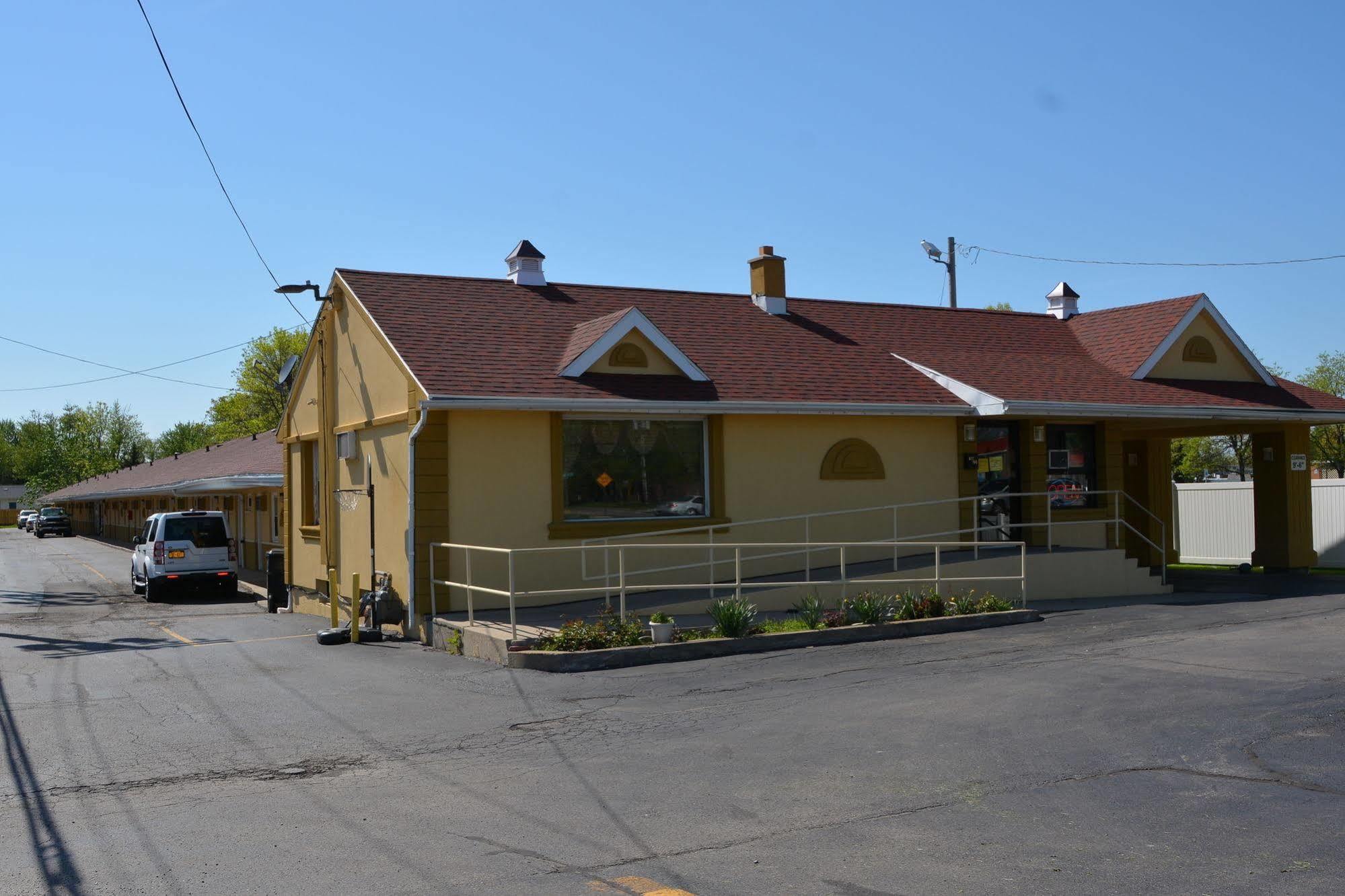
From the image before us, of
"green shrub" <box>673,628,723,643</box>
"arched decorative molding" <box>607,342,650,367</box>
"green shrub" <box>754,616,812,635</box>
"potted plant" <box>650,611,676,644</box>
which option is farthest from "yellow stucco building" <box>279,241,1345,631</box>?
"green shrub" <box>754,616,812,635</box>

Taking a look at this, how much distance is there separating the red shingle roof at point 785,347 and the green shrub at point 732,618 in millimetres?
4204

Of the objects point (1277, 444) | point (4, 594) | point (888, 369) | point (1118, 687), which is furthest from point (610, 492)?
point (4, 594)

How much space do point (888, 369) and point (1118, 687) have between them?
35.6ft

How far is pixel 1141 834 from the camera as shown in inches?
244

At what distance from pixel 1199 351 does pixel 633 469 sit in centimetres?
1209

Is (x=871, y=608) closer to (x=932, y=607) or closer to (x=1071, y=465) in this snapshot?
(x=932, y=607)

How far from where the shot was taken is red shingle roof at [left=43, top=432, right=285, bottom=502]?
30094 millimetres

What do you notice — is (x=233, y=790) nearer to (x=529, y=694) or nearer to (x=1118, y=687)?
(x=529, y=694)

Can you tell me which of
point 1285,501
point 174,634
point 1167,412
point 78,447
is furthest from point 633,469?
point 78,447

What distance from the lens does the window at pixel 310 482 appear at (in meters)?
22.8

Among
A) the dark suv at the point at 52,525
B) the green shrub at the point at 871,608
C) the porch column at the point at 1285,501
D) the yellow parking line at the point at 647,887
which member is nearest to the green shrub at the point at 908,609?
the green shrub at the point at 871,608

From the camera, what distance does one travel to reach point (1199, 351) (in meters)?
22.6

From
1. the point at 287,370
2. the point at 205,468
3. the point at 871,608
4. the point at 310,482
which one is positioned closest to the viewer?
the point at 871,608

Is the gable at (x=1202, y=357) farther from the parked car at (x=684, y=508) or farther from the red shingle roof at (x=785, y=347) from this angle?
the parked car at (x=684, y=508)
